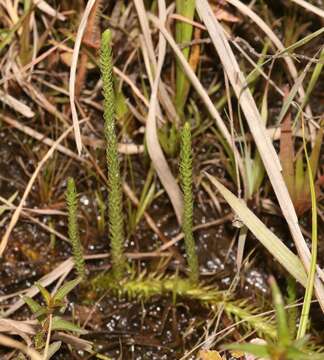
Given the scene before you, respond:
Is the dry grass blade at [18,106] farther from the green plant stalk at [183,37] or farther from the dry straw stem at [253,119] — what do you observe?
the dry straw stem at [253,119]

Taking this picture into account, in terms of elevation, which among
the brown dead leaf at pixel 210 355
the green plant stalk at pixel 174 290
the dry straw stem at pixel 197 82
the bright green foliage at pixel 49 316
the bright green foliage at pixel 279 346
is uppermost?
the dry straw stem at pixel 197 82

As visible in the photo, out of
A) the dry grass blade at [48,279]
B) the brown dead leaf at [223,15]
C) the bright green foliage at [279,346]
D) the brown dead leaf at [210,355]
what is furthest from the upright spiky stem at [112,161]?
the bright green foliage at [279,346]

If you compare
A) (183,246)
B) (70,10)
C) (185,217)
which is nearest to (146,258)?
(183,246)

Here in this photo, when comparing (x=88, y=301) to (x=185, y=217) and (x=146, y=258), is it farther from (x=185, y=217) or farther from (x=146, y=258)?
(x=185, y=217)

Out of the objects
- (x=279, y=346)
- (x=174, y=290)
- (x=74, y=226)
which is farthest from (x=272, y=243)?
(x=279, y=346)

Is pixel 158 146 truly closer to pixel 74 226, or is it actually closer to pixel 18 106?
pixel 74 226

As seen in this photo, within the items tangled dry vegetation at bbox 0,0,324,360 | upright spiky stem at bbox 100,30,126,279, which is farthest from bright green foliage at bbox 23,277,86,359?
upright spiky stem at bbox 100,30,126,279

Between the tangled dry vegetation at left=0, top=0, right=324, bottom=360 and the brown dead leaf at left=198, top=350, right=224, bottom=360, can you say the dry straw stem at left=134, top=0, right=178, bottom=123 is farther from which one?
the brown dead leaf at left=198, top=350, right=224, bottom=360
